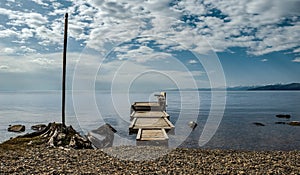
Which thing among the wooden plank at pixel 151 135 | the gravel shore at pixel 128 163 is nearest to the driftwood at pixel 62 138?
the gravel shore at pixel 128 163

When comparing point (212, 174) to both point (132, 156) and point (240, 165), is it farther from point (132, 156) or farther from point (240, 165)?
point (132, 156)

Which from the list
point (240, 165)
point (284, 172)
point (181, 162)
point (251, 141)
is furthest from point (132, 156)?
point (251, 141)

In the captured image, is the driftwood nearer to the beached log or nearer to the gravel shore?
the beached log

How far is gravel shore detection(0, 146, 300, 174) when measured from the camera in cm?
998

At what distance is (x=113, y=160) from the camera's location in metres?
11.7

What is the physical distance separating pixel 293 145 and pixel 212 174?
17517 millimetres

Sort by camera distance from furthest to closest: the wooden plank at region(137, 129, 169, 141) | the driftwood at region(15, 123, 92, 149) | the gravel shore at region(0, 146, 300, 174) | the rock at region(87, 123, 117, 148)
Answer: the rock at region(87, 123, 117, 148) < the wooden plank at region(137, 129, 169, 141) < the driftwood at region(15, 123, 92, 149) < the gravel shore at region(0, 146, 300, 174)

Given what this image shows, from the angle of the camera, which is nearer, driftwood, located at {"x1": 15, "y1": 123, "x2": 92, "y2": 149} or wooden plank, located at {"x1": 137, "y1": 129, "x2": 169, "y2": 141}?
driftwood, located at {"x1": 15, "y1": 123, "x2": 92, "y2": 149}

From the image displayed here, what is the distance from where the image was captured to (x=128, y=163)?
11.2 metres

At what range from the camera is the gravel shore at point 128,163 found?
32.7 ft

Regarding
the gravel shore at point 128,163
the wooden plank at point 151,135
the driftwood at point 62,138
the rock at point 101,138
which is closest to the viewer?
the gravel shore at point 128,163

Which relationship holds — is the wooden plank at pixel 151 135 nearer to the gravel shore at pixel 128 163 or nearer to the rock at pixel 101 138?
the rock at pixel 101 138

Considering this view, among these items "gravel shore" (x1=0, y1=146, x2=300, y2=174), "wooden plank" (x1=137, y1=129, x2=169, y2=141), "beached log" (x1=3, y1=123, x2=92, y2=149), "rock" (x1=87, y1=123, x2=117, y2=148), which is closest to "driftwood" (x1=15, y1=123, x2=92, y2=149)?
"beached log" (x1=3, y1=123, x2=92, y2=149)

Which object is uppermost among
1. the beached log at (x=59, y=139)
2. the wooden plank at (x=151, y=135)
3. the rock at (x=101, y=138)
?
the beached log at (x=59, y=139)
